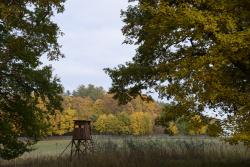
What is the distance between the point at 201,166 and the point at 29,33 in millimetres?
9595

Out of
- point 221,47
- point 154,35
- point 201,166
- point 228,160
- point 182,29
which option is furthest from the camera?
point 228,160

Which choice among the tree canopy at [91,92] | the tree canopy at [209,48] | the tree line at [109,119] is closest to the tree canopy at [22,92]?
the tree canopy at [209,48]

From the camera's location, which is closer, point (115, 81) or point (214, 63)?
point (214, 63)

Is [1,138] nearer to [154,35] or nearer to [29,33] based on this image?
[29,33]

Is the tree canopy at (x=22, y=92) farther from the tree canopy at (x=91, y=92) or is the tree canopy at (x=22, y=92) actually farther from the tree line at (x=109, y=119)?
the tree canopy at (x=91, y=92)

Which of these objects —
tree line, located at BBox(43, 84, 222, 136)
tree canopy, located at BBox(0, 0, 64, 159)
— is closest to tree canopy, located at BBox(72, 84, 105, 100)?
tree line, located at BBox(43, 84, 222, 136)

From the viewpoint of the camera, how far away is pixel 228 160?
22500mm

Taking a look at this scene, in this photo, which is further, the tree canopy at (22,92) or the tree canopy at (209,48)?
the tree canopy at (22,92)

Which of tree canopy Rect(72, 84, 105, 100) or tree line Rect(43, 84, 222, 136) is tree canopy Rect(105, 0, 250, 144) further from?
tree canopy Rect(72, 84, 105, 100)

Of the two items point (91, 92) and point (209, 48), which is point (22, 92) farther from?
point (91, 92)

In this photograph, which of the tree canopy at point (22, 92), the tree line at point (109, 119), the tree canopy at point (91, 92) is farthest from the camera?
the tree canopy at point (91, 92)

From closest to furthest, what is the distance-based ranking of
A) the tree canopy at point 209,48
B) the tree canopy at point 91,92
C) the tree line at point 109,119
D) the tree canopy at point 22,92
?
1. the tree canopy at point 209,48
2. the tree canopy at point 22,92
3. the tree line at point 109,119
4. the tree canopy at point 91,92

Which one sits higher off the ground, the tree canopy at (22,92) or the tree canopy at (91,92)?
the tree canopy at (91,92)

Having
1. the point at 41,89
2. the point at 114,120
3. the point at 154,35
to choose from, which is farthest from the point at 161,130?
the point at 154,35
